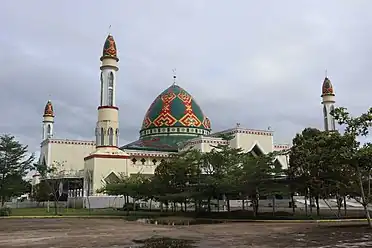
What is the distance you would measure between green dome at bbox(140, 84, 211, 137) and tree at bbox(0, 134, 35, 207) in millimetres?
21075

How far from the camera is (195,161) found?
32625 millimetres

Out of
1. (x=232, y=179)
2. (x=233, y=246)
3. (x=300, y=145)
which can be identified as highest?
(x=300, y=145)

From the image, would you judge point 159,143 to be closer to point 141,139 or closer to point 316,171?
point 141,139

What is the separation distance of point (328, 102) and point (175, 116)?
774 inches

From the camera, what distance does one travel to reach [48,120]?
64.3 meters

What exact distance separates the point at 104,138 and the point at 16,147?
9.62 metres

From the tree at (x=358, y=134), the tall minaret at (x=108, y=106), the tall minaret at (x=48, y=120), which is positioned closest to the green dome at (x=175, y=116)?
the tall minaret at (x=108, y=106)

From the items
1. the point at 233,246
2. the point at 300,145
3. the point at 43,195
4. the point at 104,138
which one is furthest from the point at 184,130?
the point at 233,246

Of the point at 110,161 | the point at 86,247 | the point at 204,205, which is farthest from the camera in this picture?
the point at 110,161

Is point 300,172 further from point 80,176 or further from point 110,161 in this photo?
point 80,176

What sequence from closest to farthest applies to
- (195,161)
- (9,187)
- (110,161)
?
(195,161)
(9,187)
(110,161)

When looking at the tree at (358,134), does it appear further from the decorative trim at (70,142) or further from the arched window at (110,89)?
the decorative trim at (70,142)

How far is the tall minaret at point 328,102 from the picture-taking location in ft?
185

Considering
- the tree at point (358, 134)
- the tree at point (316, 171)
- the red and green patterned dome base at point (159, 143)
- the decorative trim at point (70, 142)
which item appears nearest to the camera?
the tree at point (358, 134)
